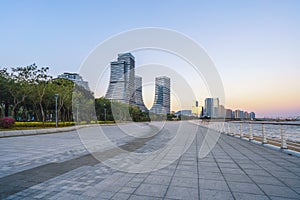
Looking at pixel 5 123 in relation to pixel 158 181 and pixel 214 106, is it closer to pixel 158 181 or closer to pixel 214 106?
pixel 158 181

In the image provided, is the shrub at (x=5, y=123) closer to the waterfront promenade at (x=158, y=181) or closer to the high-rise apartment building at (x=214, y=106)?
the waterfront promenade at (x=158, y=181)

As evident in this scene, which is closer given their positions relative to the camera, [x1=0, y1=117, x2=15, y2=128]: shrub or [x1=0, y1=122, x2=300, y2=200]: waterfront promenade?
[x1=0, y1=122, x2=300, y2=200]: waterfront promenade

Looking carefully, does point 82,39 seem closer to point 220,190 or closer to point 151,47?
point 151,47

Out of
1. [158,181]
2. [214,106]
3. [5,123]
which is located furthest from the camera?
[214,106]

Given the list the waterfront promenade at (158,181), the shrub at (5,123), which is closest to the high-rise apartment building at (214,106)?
the waterfront promenade at (158,181)

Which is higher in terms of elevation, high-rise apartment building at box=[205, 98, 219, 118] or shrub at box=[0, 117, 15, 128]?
high-rise apartment building at box=[205, 98, 219, 118]

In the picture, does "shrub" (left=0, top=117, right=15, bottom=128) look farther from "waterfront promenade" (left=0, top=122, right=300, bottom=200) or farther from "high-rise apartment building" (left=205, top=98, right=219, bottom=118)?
"high-rise apartment building" (left=205, top=98, right=219, bottom=118)

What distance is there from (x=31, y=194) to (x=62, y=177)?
837mm

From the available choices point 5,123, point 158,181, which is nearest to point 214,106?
point 5,123

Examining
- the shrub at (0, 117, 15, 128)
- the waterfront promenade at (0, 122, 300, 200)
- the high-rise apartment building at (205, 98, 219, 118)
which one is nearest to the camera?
the waterfront promenade at (0, 122, 300, 200)

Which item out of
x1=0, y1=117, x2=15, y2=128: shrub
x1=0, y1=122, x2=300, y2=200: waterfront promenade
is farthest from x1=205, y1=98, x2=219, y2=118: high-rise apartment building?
x1=0, y1=117, x2=15, y2=128: shrub

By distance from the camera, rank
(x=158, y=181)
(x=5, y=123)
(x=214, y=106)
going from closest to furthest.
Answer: (x=158, y=181)
(x=5, y=123)
(x=214, y=106)

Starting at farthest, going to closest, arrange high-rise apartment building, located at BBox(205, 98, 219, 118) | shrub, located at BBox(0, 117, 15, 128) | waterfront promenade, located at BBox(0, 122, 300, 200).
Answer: high-rise apartment building, located at BBox(205, 98, 219, 118) < shrub, located at BBox(0, 117, 15, 128) < waterfront promenade, located at BBox(0, 122, 300, 200)

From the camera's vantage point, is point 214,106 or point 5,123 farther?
point 214,106
